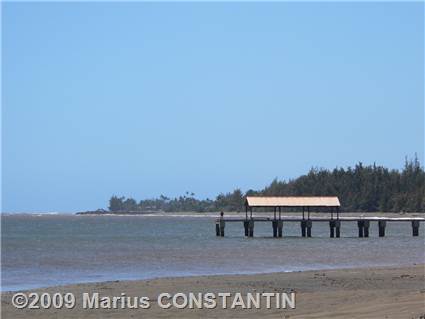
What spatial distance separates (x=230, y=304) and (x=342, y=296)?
2.60 meters

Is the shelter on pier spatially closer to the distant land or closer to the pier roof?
the pier roof

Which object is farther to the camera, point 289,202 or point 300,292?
point 289,202

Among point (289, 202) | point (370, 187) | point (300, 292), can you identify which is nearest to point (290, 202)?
point (289, 202)

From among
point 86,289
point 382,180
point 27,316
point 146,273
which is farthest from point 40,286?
point 382,180

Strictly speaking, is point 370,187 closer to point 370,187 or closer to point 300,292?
point 370,187

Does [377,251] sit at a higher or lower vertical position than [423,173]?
lower

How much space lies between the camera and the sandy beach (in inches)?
658

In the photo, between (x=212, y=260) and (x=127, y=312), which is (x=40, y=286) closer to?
(x=127, y=312)

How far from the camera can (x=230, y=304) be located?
19109mm

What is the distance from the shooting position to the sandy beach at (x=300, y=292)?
16.7m

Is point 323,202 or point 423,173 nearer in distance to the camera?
point 323,202

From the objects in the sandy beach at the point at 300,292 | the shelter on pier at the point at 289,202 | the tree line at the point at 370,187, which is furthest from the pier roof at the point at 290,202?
the tree line at the point at 370,187

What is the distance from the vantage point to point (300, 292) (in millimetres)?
21359

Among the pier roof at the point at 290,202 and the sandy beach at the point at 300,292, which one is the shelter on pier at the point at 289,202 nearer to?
the pier roof at the point at 290,202
